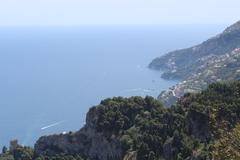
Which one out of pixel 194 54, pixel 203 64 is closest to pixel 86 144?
pixel 203 64

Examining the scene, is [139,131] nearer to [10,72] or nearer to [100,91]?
[100,91]

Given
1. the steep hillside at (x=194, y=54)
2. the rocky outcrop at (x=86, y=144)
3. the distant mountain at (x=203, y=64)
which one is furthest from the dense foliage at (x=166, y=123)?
the steep hillside at (x=194, y=54)

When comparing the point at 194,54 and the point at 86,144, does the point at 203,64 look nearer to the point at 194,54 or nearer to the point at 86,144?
the point at 194,54

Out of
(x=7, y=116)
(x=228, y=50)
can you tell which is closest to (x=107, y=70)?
(x=228, y=50)

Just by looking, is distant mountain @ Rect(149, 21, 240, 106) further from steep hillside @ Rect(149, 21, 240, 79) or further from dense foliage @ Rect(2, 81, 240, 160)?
dense foliage @ Rect(2, 81, 240, 160)

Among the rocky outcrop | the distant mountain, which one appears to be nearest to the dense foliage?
the rocky outcrop

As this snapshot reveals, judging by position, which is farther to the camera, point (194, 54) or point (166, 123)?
point (194, 54)

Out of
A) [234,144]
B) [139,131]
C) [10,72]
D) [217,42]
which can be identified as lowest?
[10,72]
